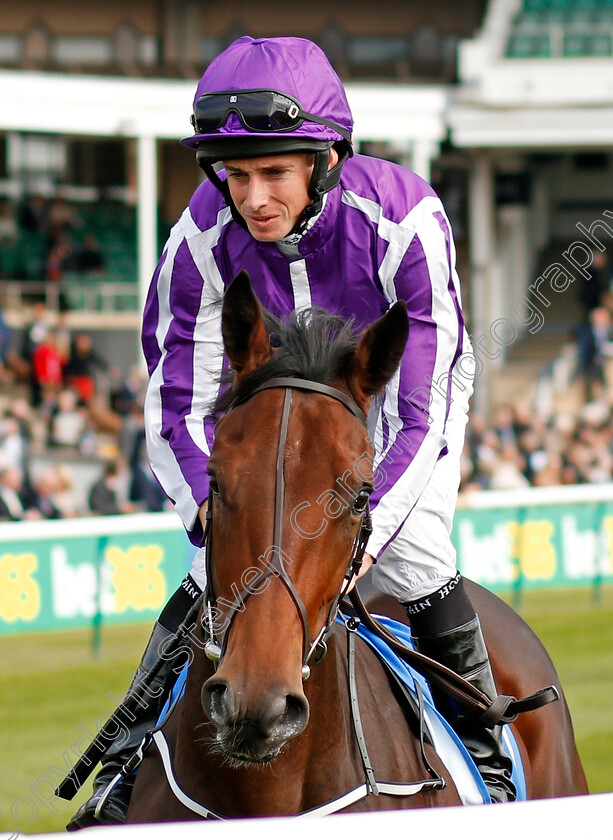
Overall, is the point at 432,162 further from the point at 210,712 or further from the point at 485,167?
the point at 210,712

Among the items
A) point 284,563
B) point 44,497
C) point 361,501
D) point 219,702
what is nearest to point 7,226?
point 44,497

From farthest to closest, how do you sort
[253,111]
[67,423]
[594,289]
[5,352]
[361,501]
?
[594,289], [5,352], [67,423], [253,111], [361,501]

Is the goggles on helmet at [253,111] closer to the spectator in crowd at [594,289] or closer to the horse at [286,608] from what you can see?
the horse at [286,608]

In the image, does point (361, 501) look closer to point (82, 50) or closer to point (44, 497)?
point (44, 497)

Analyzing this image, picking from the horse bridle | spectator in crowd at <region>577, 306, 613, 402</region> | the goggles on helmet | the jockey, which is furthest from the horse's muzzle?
spectator in crowd at <region>577, 306, 613, 402</region>

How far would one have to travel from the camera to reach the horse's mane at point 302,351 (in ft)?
7.76

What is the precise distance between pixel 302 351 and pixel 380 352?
16cm

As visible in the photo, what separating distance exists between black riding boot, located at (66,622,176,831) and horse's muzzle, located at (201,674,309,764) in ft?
2.66

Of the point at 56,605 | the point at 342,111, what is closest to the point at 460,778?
the point at 342,111

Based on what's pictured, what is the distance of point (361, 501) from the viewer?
7.45 feet

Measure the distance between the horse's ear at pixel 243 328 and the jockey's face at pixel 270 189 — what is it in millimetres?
→ 324

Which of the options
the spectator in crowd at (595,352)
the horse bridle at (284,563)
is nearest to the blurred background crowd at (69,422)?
the spectator in crowd at (595,352)

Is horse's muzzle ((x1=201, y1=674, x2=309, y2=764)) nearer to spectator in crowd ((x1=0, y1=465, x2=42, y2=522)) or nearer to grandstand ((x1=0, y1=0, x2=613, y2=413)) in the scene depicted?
spectator in crowd ((x1=0, y1=465, x2=42, y2=522))

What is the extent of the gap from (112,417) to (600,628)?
262 inches
